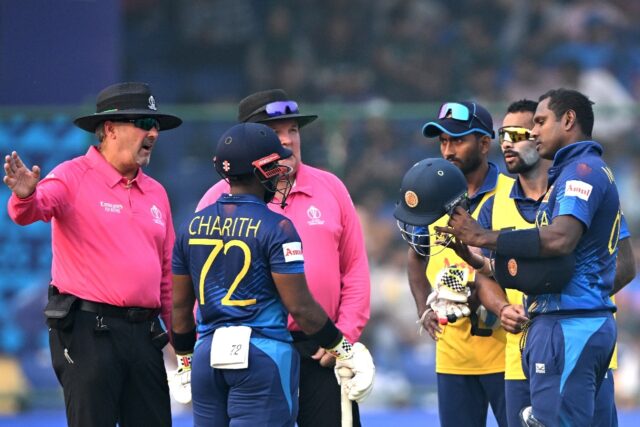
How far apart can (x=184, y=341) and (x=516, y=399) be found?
5.75 feet

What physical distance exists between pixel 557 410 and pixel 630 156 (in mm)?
7561

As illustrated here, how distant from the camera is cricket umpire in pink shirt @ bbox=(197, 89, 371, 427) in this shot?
643 centimetres

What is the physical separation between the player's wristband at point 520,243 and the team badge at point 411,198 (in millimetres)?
432

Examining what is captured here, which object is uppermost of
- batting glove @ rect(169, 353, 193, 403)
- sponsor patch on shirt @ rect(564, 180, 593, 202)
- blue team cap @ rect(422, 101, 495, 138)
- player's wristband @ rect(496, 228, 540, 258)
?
blue team cap @ rect(422, 101, 495, 138)

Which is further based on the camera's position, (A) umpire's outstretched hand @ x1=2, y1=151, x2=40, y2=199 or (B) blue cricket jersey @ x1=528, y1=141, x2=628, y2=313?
(A) umpire's outstretched hand @ x1=2, y1=151, x2=40, y2=199

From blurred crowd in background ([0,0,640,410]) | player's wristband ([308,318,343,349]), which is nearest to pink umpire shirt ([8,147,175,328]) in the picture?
player's wristband ([308,318,343,349])

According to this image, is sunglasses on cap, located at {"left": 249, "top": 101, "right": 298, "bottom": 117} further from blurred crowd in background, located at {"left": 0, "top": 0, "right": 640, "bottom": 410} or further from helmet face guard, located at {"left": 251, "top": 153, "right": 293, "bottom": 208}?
blurred crowd in background, located at {"left": 0, "top": 0, "right": 640, "bottom": 410}

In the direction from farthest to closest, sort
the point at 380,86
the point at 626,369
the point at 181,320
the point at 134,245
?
the point at 380,86 → the point at 626,369 → the point at 134,245 → the point at 181,320

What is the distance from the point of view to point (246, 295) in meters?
5.54

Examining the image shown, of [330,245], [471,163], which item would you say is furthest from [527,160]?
[330,245]

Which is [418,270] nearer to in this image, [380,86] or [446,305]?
[446,305]

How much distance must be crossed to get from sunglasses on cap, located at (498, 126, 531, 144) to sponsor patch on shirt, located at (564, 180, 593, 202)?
3.59 feet

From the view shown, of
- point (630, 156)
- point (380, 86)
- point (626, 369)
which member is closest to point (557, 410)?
point (626, 369)

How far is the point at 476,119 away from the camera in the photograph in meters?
6.97
